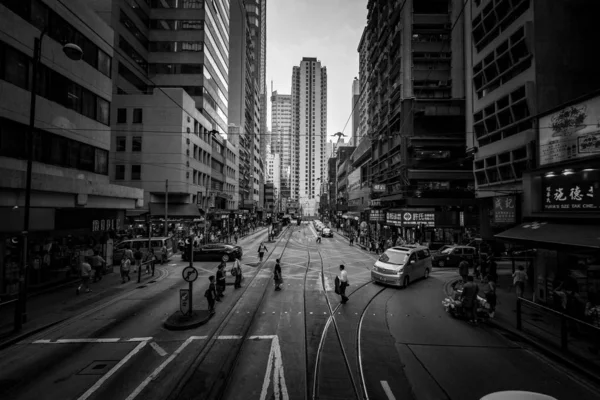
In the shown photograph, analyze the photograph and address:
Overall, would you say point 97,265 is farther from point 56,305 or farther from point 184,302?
point 184,302

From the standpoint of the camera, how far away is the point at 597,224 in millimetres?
10391

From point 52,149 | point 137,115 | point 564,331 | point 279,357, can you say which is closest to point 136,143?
point 137,115

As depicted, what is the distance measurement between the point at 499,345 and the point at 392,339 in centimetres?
319

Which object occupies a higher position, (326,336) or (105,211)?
(105,211)

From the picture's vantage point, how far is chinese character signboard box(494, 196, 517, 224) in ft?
52.6

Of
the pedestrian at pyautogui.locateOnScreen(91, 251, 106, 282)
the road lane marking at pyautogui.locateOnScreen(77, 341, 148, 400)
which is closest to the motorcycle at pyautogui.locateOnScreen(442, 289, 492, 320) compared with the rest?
the road lane marking at pyautogui.locateOnScreen(77, 341, 148, 400)

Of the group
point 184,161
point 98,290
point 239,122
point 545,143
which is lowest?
point 98,290

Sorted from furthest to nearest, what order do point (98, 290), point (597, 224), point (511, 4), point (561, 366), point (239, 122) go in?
1. point (239, 122)
2. point (511, 4)
3. point (98, 290)
4. point (597, 224)
5. point (561, 366)

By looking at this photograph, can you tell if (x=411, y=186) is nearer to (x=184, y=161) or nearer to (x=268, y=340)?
(x=184, y=161)

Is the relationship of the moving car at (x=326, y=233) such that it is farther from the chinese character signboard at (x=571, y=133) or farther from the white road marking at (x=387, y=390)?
the white road marking at (x=387, y=390)

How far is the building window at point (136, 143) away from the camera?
37.8 metres

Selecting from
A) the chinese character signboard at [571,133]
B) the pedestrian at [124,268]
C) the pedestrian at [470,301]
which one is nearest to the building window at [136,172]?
the pedestrian at [124,268]

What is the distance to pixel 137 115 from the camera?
37.9 m

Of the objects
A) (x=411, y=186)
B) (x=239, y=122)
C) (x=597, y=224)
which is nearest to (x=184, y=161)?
(x=411, y=186)
